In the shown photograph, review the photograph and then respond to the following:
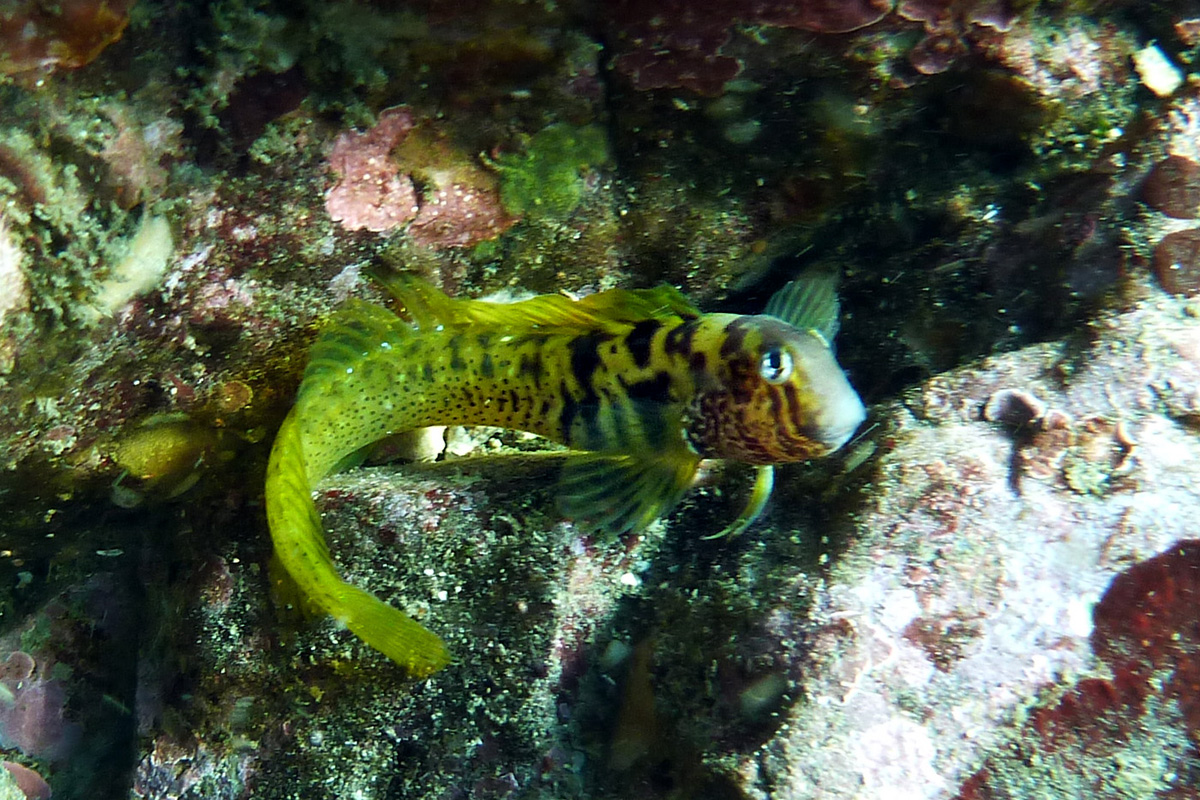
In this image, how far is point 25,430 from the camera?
2.46m

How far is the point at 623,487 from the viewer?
9.35 feet

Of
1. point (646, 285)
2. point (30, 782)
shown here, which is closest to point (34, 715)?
point (30, 782)

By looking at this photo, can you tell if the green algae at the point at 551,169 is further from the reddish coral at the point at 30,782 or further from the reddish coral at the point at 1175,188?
the reddish coral at the point at 30,782

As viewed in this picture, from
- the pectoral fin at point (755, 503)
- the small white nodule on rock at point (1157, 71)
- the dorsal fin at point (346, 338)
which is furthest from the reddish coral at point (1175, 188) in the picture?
the dorsal fin at point (346, 338)

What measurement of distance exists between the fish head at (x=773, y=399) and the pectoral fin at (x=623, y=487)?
7.7 inches

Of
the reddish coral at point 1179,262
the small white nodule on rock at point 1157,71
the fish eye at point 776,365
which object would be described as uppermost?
the small white nodule on rock at point 1157,71

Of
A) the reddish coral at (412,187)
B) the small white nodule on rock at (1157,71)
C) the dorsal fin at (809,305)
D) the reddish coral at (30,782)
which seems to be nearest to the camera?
the reddish coral at (412,187)

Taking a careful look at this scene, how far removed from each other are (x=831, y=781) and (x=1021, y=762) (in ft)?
1.95

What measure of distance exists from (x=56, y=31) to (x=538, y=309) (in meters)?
1.62

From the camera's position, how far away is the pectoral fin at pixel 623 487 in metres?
2.77

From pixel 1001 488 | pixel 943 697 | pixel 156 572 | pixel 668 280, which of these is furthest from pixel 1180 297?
pixel 156 572

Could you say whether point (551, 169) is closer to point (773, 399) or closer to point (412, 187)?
point (412, 187)

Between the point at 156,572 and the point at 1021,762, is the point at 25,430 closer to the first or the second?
the point at 156,572

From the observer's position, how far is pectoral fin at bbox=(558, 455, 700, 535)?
277 cm
